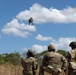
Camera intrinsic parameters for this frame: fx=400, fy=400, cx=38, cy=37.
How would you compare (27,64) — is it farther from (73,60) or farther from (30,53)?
(73,60)

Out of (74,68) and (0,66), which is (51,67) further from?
(0,66)

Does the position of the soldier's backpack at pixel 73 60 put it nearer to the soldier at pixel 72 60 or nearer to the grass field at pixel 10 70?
the soldier at pixel 72 60

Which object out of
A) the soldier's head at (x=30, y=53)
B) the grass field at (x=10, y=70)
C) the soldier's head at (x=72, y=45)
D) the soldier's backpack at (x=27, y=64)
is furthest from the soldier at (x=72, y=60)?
the grass field at (x=10, y=70)

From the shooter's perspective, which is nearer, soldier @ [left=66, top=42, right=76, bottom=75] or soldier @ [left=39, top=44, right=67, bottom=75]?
soldier @ [left=39, top=44, right=67, bottom=75]

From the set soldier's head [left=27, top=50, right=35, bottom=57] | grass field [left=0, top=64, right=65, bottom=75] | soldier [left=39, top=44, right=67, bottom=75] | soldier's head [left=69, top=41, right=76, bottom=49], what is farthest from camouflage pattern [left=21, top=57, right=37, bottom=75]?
grass field [left=0, top=64, right=65, bottom=75]

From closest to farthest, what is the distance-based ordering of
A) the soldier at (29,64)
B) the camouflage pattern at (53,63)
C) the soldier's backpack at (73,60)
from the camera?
the camouflage pattern at (53,63), the soldier's backpack at (73,60), the soldier at (29,64)

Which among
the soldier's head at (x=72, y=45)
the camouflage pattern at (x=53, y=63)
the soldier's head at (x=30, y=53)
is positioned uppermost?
the soldier's head at (x=72, y=45)

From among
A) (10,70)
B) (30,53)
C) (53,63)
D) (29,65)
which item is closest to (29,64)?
(29,65)

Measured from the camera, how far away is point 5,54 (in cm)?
7719

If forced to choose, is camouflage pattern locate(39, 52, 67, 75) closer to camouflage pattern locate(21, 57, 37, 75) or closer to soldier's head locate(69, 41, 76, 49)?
soldier's head locate(69, 41, 76, 49)

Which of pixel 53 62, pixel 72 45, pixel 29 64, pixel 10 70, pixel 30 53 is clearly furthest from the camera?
pixel 10 70

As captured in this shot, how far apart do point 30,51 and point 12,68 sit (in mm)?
12507

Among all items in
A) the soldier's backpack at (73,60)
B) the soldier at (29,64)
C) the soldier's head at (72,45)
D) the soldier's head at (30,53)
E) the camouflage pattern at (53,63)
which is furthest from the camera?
the soldier at (29,64)

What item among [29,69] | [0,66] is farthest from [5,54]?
[29,69]
